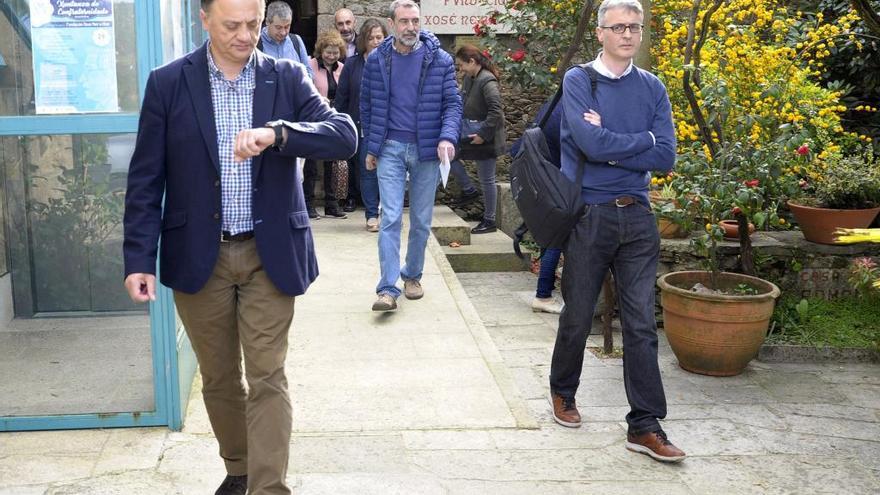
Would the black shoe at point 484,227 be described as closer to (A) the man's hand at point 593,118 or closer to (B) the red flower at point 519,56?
(B) the red flower at point 519,56

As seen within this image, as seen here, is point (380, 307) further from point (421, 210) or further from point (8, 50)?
point (8, 50)

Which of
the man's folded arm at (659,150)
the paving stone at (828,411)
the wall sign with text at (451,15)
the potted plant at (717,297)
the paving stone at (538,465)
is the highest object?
the wall sign with text at (451,15)

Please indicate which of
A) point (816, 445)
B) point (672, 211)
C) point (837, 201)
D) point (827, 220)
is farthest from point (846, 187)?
point (816, 445)

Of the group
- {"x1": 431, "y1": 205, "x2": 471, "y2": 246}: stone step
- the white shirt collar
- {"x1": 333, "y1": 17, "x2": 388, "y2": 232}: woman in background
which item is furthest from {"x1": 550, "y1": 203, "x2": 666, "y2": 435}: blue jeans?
{"x1": 431, "y1": 205, "x2": 471, "y2": 246}: stone step

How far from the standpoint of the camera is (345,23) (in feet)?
31.7

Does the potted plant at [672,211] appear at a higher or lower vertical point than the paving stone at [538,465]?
higher

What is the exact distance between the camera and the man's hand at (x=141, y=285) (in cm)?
336

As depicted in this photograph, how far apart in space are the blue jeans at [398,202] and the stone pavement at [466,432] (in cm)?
30

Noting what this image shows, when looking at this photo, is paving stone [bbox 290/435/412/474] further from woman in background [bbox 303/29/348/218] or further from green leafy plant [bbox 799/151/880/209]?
woman in background [bbox 303/29/348/218]

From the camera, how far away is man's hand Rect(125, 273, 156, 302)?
3.36 m

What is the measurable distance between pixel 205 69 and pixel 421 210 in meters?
3.28

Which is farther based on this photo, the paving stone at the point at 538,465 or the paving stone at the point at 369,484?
the paving stone at the point at 538,465

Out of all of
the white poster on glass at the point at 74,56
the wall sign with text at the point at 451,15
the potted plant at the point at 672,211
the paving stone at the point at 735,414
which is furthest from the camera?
the wall sign with text at the point at 451,15

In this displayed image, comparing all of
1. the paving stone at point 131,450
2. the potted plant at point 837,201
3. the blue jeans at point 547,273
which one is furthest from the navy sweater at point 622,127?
the blue jeans at point 547,273
